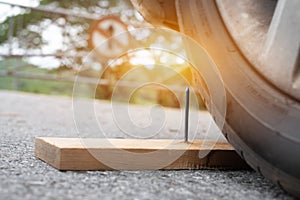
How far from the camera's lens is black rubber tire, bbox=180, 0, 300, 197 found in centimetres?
75

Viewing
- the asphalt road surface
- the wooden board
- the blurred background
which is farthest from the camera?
the blurred background

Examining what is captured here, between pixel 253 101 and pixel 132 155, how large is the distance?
28cm

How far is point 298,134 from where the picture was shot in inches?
29.0

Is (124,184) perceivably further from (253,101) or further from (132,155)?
(253,101)

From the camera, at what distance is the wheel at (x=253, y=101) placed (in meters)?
0.75

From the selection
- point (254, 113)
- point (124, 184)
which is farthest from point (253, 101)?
point (124, 184)

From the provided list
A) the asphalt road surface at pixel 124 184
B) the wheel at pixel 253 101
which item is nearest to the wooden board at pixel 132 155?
the asphalt road surface at pixel 124 184

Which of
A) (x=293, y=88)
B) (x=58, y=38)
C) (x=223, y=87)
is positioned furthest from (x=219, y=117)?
(x=58, y=38)

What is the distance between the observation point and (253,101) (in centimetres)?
81

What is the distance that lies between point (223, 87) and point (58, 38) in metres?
5.51

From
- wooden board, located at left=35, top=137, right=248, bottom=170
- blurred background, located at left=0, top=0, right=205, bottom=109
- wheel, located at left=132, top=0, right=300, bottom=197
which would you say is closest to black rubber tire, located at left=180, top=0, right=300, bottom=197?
wheel, located at left=132, top=0, right=300, bottom=197

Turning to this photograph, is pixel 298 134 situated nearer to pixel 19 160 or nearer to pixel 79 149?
pixel 79 149

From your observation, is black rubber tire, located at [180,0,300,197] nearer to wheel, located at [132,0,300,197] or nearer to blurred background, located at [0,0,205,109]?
wheel, located at [132,0,300,197]

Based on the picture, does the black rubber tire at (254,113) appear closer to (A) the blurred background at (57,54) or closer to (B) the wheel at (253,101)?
(B) the wheel at (253,101)
